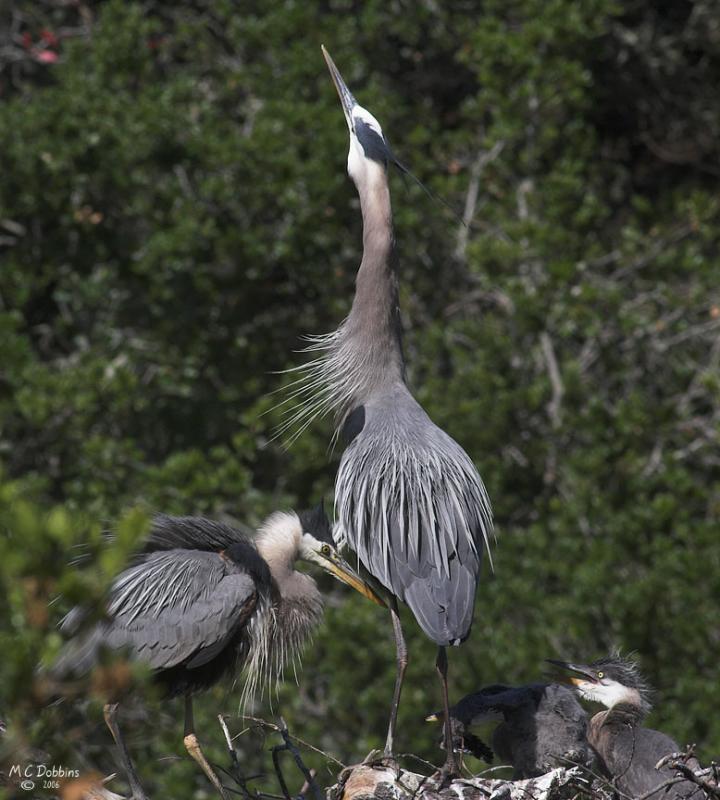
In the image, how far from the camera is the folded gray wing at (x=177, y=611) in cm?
426

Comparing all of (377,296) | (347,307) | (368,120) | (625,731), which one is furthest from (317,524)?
(347,307)

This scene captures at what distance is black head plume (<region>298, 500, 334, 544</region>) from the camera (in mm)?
4844

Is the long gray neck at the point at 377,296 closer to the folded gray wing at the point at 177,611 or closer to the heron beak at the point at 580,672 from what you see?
the folded gray wing at the point at 177,611

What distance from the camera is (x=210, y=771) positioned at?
4.19m

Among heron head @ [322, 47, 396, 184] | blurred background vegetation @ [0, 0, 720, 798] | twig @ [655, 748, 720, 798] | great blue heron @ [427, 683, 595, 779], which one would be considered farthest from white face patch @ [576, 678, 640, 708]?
heron head @ [322, 47, 396, 184]

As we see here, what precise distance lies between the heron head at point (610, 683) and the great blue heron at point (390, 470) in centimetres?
66

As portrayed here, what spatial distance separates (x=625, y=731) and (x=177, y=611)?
5.38 feet

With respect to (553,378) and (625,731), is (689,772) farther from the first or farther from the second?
(553,378)

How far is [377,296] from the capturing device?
5121 mm

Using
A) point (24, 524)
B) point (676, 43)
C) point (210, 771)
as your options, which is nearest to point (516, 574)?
point (210, 771)

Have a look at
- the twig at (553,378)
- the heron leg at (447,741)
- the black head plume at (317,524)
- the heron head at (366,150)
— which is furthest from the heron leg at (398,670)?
the twig at (553,378)

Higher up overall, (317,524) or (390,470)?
(390,470)

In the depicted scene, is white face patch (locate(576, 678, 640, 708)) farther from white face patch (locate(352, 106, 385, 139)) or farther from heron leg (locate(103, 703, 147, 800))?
white face patch (locate(352, 106, 385, 139))

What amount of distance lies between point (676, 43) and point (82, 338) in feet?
14.6
